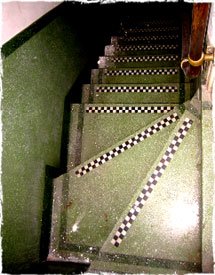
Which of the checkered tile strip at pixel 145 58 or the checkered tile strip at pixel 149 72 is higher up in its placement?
the checkered tile strip at pixel 145 58

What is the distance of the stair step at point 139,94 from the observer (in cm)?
428

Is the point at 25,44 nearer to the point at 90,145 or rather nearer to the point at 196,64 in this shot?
the point at 90,145

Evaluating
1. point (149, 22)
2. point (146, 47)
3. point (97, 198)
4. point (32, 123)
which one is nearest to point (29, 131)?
point (32, 123)

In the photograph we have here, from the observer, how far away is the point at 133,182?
3451 millimetres

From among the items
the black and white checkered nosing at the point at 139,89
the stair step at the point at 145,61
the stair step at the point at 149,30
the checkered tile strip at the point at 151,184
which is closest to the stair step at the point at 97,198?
the checkered tile strip at the point at 151,184

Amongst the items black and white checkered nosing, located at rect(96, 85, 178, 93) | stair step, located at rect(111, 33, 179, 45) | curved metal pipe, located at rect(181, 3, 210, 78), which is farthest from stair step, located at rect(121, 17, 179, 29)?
curved metal pipe, located at rect(181, 3, 210, 78)

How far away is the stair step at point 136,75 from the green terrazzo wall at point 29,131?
0.79 meters

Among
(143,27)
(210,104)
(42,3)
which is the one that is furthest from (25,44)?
(143,27)

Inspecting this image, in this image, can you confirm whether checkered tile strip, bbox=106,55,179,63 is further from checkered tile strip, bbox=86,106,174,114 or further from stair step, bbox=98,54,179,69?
checkered tile strip, bbox=86,106,174,114

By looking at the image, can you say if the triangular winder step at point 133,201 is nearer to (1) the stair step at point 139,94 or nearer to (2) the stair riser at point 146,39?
(1) the stair step at point 139,94

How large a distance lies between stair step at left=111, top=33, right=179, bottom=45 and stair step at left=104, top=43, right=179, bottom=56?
171mm

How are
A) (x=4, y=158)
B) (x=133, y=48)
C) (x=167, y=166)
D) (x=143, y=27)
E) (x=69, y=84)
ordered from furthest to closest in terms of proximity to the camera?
(x=143, y=27) < (x=133, y=48) < (x=69, y=84) < (x=167, y=166) < (x=4, y=158)

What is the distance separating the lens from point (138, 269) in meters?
2.96

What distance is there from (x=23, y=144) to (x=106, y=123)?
4.26 ft
